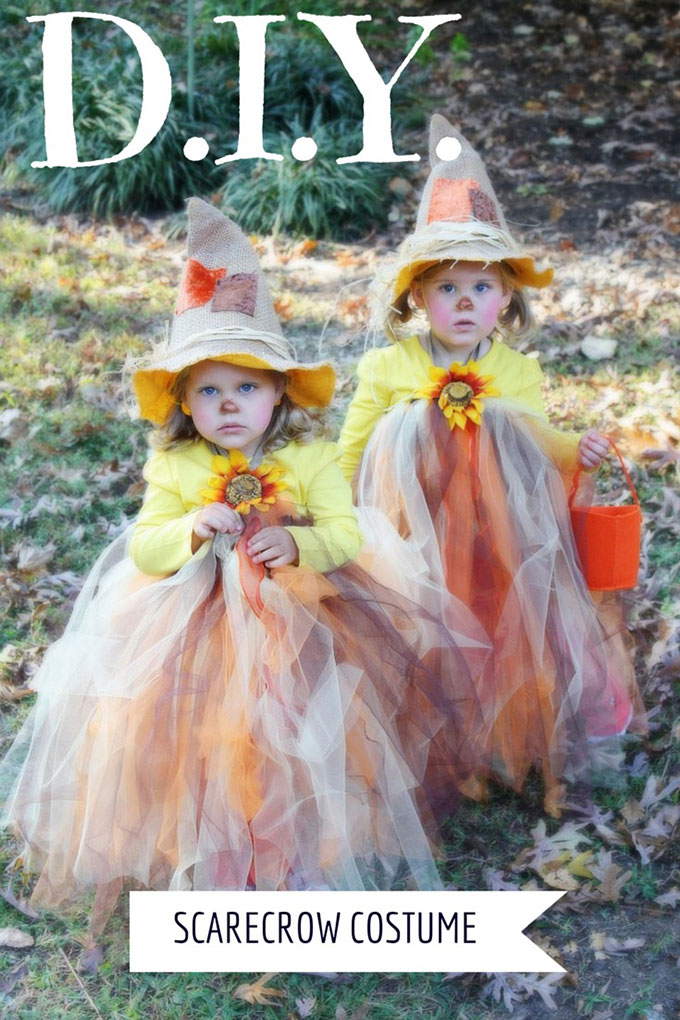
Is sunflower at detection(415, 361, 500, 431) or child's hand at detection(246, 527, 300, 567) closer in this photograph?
child's hand at detection(246, 527, 300, 567)

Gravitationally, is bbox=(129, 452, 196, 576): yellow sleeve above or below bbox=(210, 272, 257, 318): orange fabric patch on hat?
below

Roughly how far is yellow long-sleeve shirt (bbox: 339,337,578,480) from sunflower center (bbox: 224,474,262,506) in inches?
28.7

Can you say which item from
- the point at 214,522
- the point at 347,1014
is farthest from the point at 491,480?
the point at 347,1014

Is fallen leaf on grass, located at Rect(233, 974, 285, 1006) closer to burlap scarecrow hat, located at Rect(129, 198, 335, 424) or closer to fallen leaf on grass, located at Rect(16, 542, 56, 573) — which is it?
burlap scarecrow hat, located at Rect(129, 198, 335, 424)

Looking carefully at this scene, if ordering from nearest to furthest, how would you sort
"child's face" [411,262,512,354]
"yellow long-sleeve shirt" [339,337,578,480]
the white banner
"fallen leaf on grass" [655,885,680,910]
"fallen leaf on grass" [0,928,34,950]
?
the white banner
"fallen leaf on grass" [0,928,34,950]
"fallen leaf on grass" [655,885,680,910]
"child's face" [411,262,512,354]
"yellow long-sleeve shirt" [339,337,578,480]

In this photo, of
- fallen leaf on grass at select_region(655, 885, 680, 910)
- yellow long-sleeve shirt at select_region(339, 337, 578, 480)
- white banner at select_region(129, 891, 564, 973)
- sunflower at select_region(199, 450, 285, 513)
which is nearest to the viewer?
white banner at select_region(129, 891, 564, 973)

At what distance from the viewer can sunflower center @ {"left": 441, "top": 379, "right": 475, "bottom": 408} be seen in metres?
3.23

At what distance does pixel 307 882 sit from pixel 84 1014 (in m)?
0.59

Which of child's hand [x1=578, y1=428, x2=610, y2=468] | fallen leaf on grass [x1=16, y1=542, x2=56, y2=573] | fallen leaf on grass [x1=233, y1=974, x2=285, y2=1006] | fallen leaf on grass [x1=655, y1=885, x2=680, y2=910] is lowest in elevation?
fallen leaf on grass [x1=233, y1=974, x2=285, y2=1006]

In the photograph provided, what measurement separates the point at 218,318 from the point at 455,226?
31.9 inches

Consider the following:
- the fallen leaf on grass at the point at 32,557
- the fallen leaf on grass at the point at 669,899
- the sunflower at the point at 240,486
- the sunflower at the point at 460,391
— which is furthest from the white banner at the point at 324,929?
the fallen leaf on grass at the point at 32,557

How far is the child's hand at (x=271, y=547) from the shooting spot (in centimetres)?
273

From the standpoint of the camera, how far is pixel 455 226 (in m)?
3.14

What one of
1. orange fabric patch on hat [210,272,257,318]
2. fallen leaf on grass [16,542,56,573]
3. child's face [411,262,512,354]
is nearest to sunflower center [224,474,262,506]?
orange fabric patch on hat [210,272,257,318]
